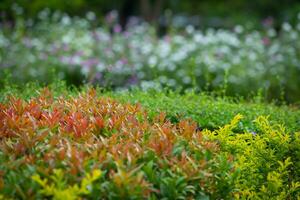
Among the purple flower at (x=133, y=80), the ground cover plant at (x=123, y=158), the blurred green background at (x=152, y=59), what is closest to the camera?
the ground cover plant at (x=123, y=158)

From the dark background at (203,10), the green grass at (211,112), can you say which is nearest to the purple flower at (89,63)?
the green grass at (211,112)

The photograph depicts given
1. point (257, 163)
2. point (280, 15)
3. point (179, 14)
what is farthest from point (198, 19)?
point (257, 163)

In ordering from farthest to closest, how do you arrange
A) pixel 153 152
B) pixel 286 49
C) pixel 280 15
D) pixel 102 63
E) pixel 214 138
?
1. pixel 280 15
2. pixel 286 49
3. pixel 102 63
4. pixel 214 138
5. pixel 153 152

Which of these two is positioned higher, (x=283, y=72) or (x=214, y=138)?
(x=214, y=138)

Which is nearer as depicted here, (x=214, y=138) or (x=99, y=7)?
(x=214, y=138)

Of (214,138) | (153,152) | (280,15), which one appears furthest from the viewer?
(280,15)

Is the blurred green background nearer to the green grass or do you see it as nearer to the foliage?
the green grass

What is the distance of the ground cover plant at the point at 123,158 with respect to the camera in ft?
9.10

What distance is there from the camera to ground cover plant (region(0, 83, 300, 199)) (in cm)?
277

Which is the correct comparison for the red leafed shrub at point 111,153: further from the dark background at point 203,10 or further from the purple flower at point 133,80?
the dark background at point 203,10

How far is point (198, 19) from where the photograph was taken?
19047 millimetres

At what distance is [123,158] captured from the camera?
3.02 m

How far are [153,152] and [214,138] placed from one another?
76 centimetres

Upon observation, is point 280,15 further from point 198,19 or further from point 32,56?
point 32,56
